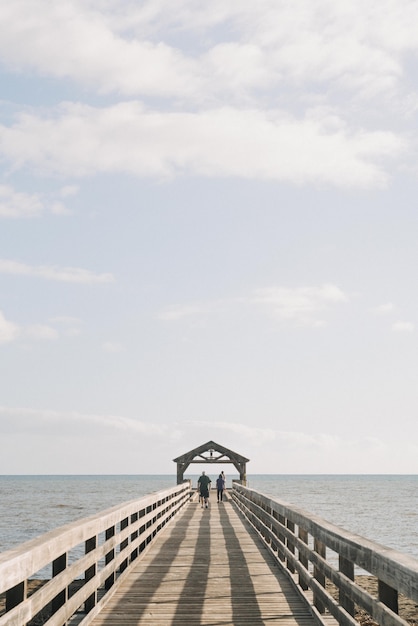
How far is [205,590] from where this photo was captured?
920 centimetres

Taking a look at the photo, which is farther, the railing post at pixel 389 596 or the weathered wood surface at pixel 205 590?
the weathered wood surface at pixel 205 590

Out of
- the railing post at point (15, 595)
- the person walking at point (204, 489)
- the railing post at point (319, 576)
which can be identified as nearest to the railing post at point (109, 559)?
the railing post at point (319, 576)

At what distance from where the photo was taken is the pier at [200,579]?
15.6 ft

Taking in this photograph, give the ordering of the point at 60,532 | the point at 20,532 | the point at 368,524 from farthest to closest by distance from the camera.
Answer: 1. the point at 368,524
2. the point at 20,532
3. the point at 60,532

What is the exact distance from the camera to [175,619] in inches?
294

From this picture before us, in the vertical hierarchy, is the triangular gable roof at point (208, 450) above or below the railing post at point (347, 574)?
above

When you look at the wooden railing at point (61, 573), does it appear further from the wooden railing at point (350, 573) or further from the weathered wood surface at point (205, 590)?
the wooden railing at point (350, 573)

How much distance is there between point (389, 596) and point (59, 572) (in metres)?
2.63

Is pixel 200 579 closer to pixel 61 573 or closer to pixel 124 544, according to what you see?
pixel 124 544

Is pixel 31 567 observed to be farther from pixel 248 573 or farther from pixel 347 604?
pixel 248 573

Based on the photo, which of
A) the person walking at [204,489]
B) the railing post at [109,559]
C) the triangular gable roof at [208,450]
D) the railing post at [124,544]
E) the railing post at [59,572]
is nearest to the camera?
the railing post at [59,572]

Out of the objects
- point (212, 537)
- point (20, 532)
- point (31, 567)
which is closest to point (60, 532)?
point (31, 567)

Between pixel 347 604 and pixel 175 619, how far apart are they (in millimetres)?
2123

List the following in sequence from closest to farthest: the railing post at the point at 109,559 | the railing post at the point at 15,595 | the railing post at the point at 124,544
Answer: the railing post at the point at 15,595, the railing post at the point at 109,559, the railing post at the point at 124,544
